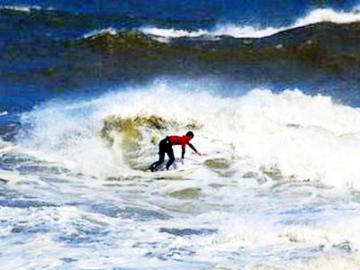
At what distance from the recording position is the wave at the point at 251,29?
29328 mm

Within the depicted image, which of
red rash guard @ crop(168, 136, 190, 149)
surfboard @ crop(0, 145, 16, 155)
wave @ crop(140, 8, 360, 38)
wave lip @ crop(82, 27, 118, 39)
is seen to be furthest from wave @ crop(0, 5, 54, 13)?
red rash guard @ crop(168, 136, 190, 149)

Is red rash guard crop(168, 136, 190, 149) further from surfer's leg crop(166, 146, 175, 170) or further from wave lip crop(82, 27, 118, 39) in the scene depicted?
wave lip crop(82, 27, 118, 39)

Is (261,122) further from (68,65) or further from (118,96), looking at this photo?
(68,65)

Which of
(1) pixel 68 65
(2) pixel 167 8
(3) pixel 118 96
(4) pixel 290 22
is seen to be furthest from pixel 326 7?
(3) pixel 118 96

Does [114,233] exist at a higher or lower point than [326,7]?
lower

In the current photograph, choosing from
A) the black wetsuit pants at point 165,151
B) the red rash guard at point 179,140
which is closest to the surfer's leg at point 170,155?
the black wetsuit pants at point 165,151

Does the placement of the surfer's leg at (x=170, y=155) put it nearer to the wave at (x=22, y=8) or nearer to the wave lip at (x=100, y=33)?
the wave lip at (x=100, y=33)

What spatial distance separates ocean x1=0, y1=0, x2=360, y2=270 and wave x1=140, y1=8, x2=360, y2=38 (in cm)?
10

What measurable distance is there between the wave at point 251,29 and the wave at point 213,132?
7032 millimetres

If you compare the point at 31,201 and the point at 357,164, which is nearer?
the point at 31,201

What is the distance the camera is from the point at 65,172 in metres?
15.9

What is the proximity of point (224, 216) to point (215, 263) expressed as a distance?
2325mm

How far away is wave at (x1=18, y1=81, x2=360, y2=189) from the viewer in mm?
16375

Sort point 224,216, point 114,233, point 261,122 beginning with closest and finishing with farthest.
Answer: point 114,233
point 224,216
point 261,122
